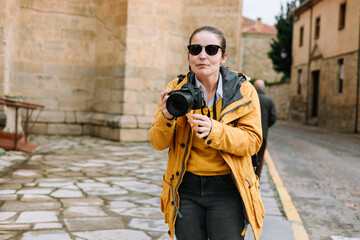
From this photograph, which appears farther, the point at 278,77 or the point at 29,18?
the point at 278,77

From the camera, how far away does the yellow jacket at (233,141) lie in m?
2.22

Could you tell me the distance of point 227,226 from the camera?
2.27m

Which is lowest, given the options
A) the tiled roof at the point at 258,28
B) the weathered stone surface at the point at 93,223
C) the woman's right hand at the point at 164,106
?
the weathered stone surface at the point at 93,223

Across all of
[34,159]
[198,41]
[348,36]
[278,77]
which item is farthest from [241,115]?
[278,77]

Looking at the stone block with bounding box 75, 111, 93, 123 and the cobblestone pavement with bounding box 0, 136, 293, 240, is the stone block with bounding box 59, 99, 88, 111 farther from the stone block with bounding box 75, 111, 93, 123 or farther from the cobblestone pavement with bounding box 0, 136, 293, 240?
the cobblestone pavement with bounding box 0, 136, 293, 240

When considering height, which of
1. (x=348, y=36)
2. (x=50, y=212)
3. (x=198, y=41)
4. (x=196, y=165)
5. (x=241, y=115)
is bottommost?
(x=50, y=212)

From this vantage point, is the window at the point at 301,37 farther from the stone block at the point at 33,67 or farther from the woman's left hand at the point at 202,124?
the woman's left hand at the point at 202,124

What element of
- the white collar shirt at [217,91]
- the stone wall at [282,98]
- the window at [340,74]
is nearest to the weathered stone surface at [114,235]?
the white collar shirt at [217,91]

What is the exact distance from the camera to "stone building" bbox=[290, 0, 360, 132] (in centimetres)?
2028

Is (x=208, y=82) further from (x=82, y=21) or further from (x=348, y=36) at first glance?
(x=348, y=36)

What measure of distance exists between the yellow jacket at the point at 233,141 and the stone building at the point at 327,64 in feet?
60.4

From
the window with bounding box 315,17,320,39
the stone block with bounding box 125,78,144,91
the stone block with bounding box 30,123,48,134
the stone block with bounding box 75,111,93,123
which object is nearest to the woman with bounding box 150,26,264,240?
the stone block with bounding box 125,78,144,91

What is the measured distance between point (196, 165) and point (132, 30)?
9.30 m

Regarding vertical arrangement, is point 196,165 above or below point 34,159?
above
